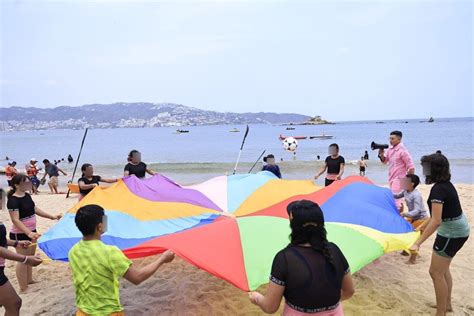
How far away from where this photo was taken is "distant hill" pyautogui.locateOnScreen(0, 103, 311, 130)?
161 m

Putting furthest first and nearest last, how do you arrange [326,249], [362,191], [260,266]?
[362,191]
[260,266]
[326,249]

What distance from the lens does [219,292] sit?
15.1 ft

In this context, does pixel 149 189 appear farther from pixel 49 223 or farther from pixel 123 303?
pixel 49 223

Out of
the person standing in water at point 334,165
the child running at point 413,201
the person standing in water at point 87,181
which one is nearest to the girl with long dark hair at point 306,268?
the child running at point 413,201

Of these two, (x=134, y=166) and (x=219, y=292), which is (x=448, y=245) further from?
(x=134, y=166)

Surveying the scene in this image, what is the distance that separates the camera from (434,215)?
3.32m

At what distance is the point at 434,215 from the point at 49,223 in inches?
288

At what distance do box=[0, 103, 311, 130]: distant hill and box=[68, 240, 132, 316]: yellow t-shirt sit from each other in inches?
6422

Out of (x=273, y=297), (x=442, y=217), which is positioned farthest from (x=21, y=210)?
(x=442, y=217)

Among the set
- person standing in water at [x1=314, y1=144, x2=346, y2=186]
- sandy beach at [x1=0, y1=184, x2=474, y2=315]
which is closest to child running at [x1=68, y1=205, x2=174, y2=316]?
sandy beach at [x1=0, y1=184, x2=474, y2=315]

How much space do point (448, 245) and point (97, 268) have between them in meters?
2.83

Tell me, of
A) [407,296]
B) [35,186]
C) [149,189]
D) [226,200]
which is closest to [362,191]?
[407,296]

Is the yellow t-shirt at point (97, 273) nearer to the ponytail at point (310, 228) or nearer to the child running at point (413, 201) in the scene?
the ponytail at point (310, 228)

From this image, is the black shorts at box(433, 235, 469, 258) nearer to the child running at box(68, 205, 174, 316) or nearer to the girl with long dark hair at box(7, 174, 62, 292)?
the child running at box(68, 205, 174, 316)
